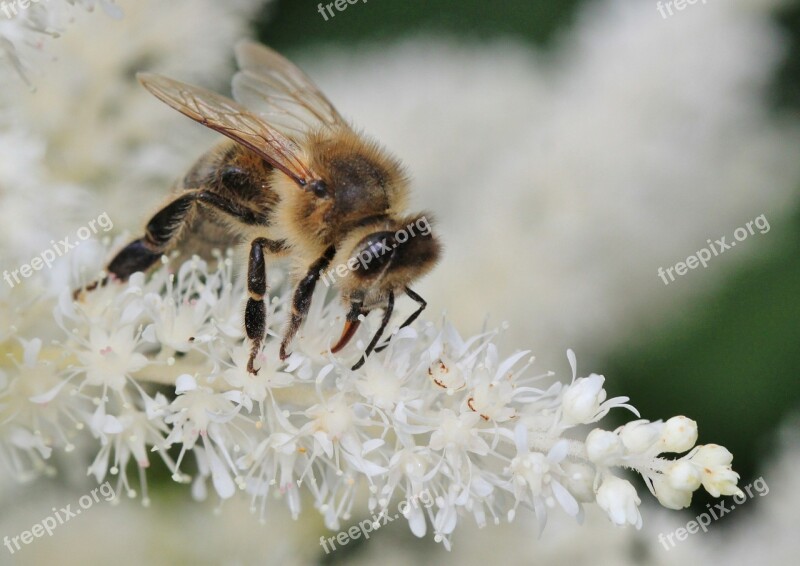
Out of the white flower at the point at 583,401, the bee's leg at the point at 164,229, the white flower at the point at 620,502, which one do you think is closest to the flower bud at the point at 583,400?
the white flower at the point at 583,401

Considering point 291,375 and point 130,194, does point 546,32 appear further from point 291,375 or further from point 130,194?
point 291,375

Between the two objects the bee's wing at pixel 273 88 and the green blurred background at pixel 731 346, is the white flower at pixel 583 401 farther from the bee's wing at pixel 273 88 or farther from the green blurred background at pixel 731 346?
the green blurred background at pixel 731 346

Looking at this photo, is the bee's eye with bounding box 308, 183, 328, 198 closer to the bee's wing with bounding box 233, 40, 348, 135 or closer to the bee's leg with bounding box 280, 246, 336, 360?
the bee's leg with bounding box 280, 246, 336, 360

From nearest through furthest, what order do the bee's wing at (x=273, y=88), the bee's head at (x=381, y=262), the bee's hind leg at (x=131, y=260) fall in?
the bee's head at (x=381, y=262), the bee's hind leg at (x=131, y=260), the bee's wing at (x=273, y=88)

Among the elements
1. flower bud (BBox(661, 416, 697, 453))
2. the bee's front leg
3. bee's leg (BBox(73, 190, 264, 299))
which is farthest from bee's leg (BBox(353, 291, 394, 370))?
flower bud (BBox(661, 416, 697, 453))

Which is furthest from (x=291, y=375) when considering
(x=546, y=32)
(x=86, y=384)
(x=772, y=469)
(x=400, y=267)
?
(x=546, y=32)

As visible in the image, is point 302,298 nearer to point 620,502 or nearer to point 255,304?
point 255,304

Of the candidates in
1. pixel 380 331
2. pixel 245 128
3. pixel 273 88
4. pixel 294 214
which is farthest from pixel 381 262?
pixel 273 88
